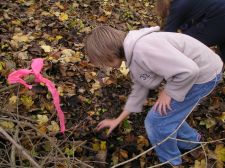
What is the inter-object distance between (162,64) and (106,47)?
1.02 ft

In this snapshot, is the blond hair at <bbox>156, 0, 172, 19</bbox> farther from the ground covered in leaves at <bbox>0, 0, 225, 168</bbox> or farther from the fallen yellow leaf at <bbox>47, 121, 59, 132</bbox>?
the fallen yellow leaf at <bbox>47, 121, 59, 132</bbox>

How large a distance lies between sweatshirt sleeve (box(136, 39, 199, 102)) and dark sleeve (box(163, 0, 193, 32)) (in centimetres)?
69

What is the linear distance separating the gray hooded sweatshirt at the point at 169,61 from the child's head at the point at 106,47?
57 millimetres

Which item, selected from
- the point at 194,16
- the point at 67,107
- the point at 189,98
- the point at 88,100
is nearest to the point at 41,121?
the point at 67,107

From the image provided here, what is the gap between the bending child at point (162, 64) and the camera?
1856 millimetres

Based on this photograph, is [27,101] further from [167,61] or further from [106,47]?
[167,61]

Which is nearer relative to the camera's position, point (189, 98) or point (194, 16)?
point (189, 98)

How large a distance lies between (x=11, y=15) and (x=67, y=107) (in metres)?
1.47

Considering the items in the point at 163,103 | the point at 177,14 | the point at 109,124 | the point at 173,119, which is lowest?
the point at 109,124

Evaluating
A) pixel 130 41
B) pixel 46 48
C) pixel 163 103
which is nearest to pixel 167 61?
pixel 130 41

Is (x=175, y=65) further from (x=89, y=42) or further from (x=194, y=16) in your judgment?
(x=194, y=16)

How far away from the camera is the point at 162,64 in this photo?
186cm

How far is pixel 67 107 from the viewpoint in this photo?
2.77 metres

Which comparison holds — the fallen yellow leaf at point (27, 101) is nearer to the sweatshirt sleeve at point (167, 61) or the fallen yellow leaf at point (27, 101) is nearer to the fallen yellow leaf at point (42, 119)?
the fallen yellow leaf at point (42, 119)
